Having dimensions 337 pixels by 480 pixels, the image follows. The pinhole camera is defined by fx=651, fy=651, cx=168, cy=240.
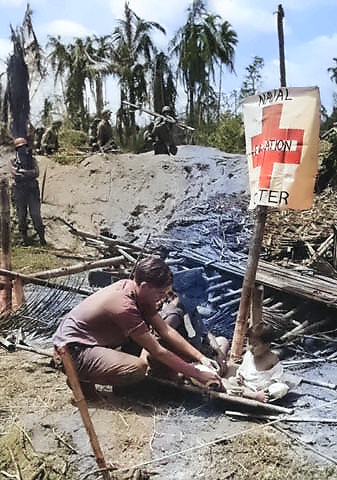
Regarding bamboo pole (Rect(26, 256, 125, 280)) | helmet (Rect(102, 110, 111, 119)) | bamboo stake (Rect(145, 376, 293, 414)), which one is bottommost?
bamboo stake (Rect(145, 376, 293, 414))

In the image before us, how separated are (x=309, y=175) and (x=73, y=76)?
5354mm

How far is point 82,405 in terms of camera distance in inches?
127

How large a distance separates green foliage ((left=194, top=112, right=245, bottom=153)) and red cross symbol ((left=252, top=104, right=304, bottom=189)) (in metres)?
4.72

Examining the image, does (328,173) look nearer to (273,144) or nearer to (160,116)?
(160,116)

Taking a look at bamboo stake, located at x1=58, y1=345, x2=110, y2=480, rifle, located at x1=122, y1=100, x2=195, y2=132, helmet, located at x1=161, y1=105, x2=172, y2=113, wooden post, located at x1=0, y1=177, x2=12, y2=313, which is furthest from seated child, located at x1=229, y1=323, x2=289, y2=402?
helmet, located at x1=161, y1=105, x2=172, y2=113

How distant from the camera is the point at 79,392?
336 centimetres

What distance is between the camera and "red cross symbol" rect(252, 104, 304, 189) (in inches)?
139

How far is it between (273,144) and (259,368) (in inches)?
48.5

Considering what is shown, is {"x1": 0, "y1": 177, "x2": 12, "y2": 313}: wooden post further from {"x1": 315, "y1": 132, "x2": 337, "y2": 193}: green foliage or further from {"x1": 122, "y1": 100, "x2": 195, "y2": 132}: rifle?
{"x1": 315, "y1": 132, "x2": 337, "y2": 193}: green foliage

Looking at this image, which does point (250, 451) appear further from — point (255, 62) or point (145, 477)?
point (255, 62)

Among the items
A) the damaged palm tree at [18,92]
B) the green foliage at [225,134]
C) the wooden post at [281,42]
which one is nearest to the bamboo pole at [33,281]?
the wooden post at [281,42]

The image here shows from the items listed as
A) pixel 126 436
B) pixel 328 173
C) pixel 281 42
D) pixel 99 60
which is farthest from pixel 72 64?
pixel 126 436

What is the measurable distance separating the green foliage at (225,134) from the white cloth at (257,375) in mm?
5179

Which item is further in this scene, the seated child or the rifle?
the rifle
